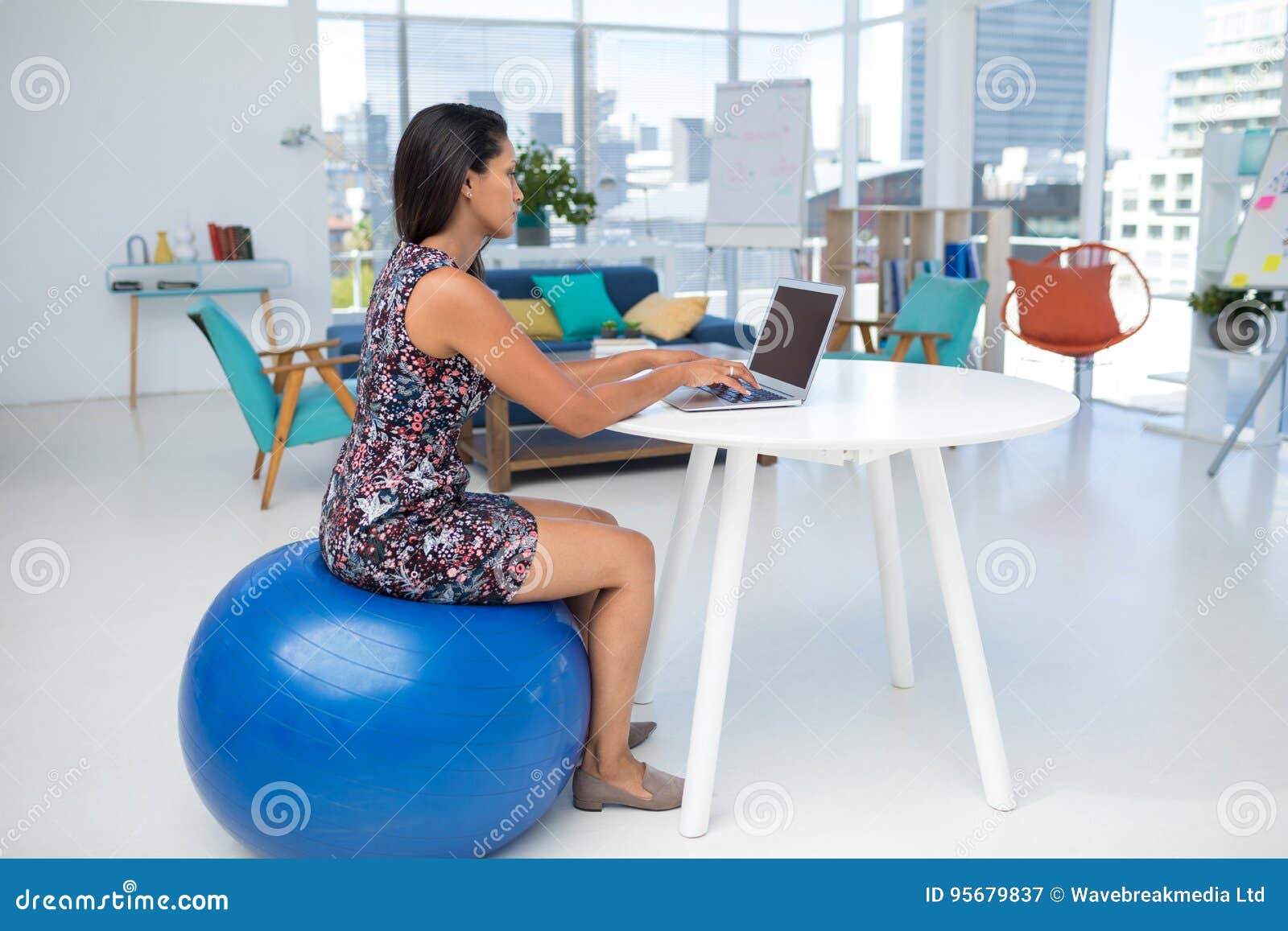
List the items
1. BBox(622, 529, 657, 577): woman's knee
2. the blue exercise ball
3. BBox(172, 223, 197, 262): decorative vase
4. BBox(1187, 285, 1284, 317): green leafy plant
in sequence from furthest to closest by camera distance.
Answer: BBox(172, 223, 197, 262): decorative vase < BBox(1187, 285, 1284, 317): green leafy plant < BBox(622, 529, 657, 577): woman's knee < the blue exercise ball

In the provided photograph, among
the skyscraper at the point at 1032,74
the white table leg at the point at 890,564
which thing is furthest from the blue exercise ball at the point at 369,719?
the skyscraper at the point at 1032,74

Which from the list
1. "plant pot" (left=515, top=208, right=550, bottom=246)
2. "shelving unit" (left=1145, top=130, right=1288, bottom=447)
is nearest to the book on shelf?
"plant pot" (left=515, top=208, right=550, bottom=246)

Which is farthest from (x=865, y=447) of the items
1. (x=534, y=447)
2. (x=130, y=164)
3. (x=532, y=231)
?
(x=130, y=164)

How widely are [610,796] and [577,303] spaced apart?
458 cm

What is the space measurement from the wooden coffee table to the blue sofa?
10 centimetres

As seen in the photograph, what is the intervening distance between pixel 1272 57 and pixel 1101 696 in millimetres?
4473

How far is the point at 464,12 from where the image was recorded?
8.71m

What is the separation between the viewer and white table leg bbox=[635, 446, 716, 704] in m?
2.75

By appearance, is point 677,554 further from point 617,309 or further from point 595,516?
point 617,309

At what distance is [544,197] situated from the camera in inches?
311

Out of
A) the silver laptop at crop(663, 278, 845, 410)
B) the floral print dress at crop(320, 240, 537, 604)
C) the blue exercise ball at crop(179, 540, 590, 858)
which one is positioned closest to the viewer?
the blue exercise ball at crop(179, 540, 590, 858)

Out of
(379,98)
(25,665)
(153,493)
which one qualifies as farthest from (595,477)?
(379,98)

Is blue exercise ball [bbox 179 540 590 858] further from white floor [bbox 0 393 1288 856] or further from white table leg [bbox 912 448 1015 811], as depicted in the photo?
white table leg [bbox 912 448 1015 811]
